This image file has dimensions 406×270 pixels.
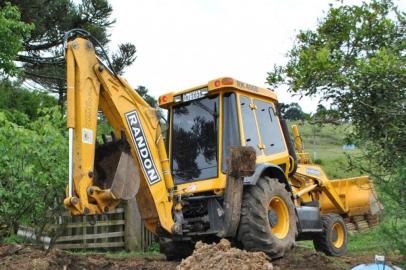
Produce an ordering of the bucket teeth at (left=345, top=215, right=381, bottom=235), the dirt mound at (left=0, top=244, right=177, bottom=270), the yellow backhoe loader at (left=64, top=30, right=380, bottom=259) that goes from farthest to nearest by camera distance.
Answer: the bucket teeth at (left=345, top=215, right=381, bottom=235), the yellow backhoe loader at (left=64, top=30, right=380, bottom=259), the dirt mound at (left=0, top=244, right=177, bottom=270)

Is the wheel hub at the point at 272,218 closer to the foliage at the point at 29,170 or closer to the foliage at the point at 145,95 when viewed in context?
the foliage at the point at 29,170

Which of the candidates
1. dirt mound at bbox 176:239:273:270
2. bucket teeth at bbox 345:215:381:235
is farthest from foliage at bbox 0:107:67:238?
bucket teeth at bbox 345:215:381:235

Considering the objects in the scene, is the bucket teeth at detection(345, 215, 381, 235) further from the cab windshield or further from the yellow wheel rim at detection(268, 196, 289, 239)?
the cab windshield

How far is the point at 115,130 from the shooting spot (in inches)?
272

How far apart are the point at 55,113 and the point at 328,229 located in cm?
500

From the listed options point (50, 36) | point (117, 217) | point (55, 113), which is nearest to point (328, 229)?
point (117, 217)

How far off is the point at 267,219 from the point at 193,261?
7.80 feet

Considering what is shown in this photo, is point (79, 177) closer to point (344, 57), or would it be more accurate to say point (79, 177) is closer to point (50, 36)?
point (344, 57)

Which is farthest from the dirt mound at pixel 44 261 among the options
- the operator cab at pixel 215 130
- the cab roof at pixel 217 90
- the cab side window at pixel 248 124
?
the cab roof at pixel 217 90

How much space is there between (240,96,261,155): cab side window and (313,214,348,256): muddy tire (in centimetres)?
274

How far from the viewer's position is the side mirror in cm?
656

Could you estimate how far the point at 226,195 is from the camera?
6.82 m

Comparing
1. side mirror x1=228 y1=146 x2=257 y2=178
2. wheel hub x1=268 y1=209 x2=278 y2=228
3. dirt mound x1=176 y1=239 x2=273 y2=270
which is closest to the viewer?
dirt mound x1=176 y1=239 x2=273 y2=270

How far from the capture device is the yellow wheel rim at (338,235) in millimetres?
10102
